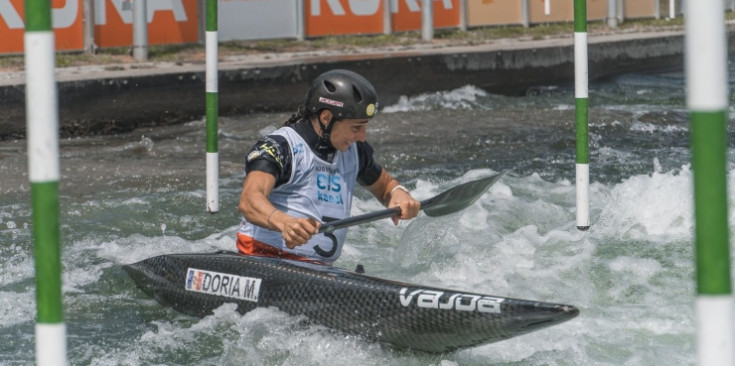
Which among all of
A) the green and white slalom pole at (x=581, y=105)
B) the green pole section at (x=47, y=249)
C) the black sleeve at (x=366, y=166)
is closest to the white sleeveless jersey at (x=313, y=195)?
the black sleeve at (x=366, y=166)

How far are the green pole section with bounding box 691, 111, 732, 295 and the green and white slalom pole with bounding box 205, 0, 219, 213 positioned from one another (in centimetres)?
496

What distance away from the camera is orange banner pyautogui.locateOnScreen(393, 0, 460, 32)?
612 inches

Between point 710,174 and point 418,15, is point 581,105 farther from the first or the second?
point 418,15

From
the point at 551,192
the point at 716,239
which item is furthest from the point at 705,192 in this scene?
the point at 551,192

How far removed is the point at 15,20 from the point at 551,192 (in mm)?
5800

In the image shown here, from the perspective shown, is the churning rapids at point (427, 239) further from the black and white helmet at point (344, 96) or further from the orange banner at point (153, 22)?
the orange banner at point (153, 22)

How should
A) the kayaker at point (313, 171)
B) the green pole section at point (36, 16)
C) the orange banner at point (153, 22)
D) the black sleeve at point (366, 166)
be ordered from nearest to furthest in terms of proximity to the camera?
the green pole section at point (36, 16) → the kayaker at point (313, 171) → the black sleeve at point (366, 166) → the orange banner at point (153, 22)

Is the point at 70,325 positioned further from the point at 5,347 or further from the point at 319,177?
the point at 319,177

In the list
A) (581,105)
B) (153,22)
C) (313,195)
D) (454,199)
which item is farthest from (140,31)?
(313,195)

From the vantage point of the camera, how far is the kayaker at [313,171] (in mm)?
4859

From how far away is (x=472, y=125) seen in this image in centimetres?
1132

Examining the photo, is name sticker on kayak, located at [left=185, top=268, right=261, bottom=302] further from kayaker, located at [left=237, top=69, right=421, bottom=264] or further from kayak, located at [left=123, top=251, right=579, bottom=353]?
kayaker, located at [left=237, top=69, right=421, bottom=264]

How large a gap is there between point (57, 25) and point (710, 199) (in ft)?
33.6

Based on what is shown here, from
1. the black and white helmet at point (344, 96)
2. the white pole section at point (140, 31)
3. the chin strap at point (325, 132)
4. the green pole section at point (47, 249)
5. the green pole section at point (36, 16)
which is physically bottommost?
the green pole section at point (47, 249)
